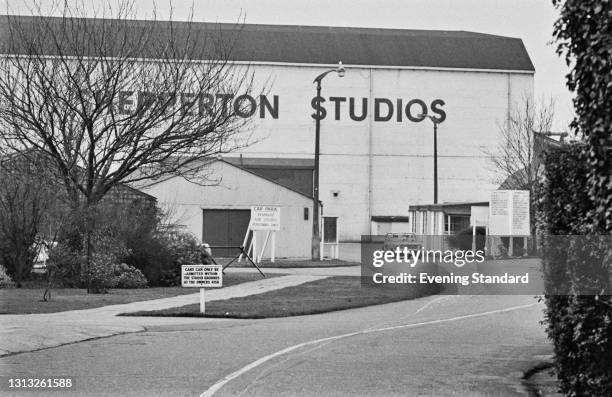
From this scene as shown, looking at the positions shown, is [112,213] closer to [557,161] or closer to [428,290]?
[428,290]

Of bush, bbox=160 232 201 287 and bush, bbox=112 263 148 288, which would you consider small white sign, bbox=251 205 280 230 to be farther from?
bush, bbox=112 263 148 288

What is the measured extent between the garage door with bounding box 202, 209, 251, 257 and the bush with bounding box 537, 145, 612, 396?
4186 centimetres

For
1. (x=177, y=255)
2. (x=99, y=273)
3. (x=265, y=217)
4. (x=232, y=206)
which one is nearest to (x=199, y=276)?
(x=99, y=273)

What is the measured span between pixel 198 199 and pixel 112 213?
22722mm

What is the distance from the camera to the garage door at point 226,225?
52.2m

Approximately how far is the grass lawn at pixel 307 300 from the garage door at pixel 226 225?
Answer: 19468mm

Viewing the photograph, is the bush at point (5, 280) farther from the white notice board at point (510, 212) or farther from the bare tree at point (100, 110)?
the white notice board at point (510, 212)

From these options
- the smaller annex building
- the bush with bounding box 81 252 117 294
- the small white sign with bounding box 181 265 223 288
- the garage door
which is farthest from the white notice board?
the garage door

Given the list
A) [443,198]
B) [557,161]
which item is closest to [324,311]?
[557,161]

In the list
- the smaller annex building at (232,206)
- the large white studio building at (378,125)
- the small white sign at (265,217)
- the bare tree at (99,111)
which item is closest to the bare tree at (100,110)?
the bare tree at (99,111)

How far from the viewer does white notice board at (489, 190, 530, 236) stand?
33438 mm

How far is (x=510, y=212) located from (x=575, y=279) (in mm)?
24157

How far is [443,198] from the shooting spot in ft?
240

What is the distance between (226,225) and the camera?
52.5 meters
